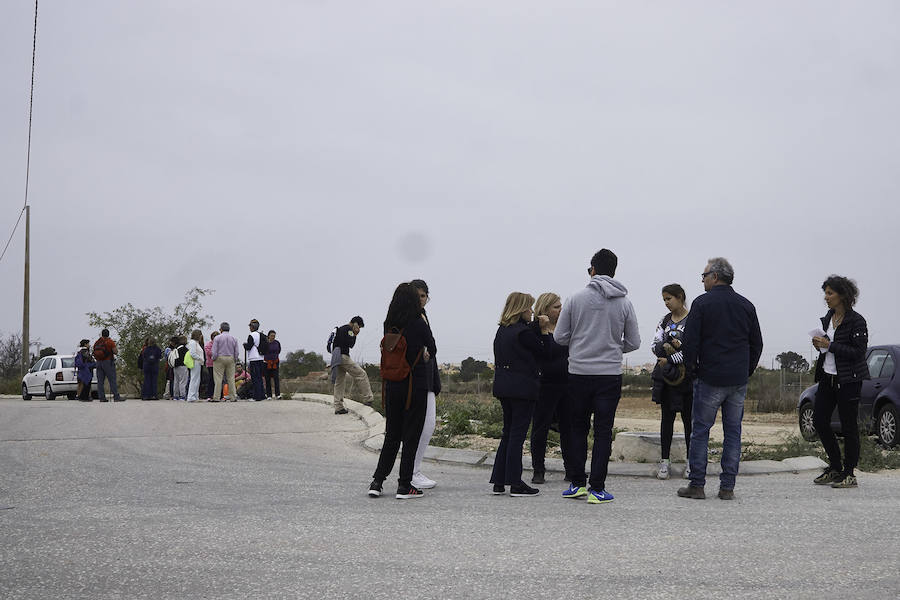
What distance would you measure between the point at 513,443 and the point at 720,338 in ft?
6.45

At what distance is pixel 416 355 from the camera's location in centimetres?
770

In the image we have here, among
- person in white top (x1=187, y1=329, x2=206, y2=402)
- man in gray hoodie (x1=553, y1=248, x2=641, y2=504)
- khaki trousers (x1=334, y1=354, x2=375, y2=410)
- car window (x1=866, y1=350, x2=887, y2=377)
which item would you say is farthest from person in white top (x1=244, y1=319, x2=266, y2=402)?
man in gray hoodie (x1=553, y1=248, x2=641, y2=504)

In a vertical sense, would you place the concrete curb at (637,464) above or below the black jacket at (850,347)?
below

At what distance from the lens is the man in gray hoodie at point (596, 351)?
7352 millimetres

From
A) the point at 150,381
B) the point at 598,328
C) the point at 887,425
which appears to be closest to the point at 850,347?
the point at 598,328

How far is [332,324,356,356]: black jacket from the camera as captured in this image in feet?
49.8

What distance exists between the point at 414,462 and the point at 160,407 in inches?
448

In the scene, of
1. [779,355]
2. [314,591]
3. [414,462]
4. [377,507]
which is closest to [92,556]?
[314,591]

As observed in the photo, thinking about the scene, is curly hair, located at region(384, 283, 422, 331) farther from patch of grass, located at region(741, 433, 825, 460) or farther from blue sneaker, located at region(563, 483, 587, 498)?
patch of grass, located at region(741, 433, 825, 460)

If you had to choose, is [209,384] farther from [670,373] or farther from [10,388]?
[10,388]

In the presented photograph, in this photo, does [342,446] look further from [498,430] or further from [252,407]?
[252,407]

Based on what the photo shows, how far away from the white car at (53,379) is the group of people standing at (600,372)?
21.7 meters

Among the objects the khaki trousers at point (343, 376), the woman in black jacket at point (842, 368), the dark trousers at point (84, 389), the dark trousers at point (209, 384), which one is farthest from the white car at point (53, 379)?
the woman in black jacket at point (842, 368)

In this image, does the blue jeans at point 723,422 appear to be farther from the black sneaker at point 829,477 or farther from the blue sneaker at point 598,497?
the black sneaker at point 829,477
